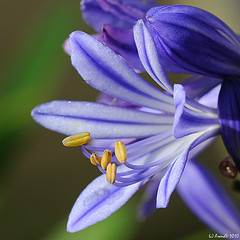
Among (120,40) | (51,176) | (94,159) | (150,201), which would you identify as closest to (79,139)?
(94,159)

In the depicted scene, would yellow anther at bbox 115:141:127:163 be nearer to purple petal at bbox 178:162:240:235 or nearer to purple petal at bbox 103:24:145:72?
purple petal at bbox 103:24:145:72

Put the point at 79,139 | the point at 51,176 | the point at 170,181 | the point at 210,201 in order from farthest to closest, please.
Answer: the point at 51,176 < the point at 210,201 < the point at 79,139 < the point at 170,181

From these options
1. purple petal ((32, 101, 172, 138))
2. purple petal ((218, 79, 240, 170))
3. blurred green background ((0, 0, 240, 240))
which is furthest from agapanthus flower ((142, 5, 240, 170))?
blurred green background ((0, 0, 240, 240))

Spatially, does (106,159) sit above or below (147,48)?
below

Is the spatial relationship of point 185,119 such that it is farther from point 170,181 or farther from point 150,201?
point 150,201

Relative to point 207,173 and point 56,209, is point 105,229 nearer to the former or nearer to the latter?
point 207,173

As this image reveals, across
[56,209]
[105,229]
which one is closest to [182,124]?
[105,229]
